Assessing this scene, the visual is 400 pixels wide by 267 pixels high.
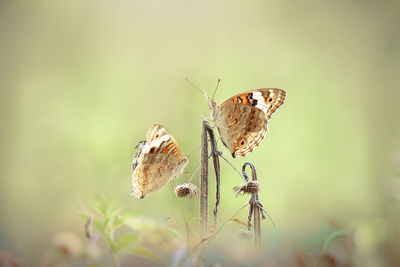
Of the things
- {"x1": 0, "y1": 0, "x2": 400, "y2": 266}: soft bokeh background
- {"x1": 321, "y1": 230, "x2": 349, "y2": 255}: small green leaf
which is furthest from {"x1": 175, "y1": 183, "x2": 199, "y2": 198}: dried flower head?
{"x1": 0, "y1": 0, "x2": 400, "y2": 266}: soft bokeh background

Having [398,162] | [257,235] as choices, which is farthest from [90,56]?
[257,235]

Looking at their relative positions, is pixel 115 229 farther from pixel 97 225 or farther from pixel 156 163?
pixel 156 163

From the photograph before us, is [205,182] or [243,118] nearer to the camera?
[205,182]

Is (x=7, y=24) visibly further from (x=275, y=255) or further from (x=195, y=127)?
(x=275, y=255)

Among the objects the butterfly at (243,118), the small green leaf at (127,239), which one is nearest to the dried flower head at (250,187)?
the small green leaf at (127,239)

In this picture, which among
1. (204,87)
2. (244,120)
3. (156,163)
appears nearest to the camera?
(156,163)

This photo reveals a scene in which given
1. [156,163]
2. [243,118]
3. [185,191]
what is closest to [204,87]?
[243,118]

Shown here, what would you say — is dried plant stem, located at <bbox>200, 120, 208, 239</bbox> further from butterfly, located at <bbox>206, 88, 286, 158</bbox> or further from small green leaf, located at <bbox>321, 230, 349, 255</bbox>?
butterfly, located at <bbox>206, 88, 286, 158</bbox>
